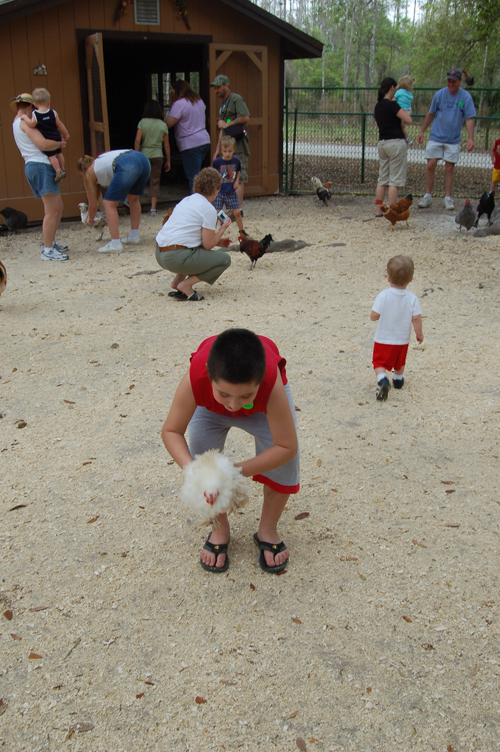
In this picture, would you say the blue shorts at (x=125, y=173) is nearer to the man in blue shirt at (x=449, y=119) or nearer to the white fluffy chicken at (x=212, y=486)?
the man in blue shirt at (x=449, y=119)

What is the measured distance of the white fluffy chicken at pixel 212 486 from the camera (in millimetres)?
1943

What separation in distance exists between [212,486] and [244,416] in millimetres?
419

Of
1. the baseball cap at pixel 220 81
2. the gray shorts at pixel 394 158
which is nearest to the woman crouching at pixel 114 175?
the baseball cap at pixel 220 81

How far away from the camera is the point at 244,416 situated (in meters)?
2.29

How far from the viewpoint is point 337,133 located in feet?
43.2

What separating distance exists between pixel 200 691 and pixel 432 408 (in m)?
2.49

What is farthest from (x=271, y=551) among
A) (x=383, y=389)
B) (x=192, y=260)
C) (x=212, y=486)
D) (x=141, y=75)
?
(x=141, y=75)

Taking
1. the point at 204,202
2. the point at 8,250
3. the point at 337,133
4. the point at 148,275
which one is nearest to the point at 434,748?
the point at 204,202

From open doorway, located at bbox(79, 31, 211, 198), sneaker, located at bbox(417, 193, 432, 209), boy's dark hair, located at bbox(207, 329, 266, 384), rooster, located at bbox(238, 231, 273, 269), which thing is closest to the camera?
boy's dark hair, located at bbox(207, 329, 266, 384)

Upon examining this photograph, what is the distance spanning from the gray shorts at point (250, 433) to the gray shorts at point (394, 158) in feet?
24.8

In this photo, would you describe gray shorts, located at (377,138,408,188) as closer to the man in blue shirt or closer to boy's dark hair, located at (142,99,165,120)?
the man in blue shirt

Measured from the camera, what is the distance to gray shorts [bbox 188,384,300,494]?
2.32 metres

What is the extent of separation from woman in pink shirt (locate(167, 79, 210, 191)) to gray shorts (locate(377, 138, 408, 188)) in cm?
274

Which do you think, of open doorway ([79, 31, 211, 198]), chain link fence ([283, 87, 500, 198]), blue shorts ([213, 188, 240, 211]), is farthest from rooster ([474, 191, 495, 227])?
open doorway ([79, 31, 211, 198])
